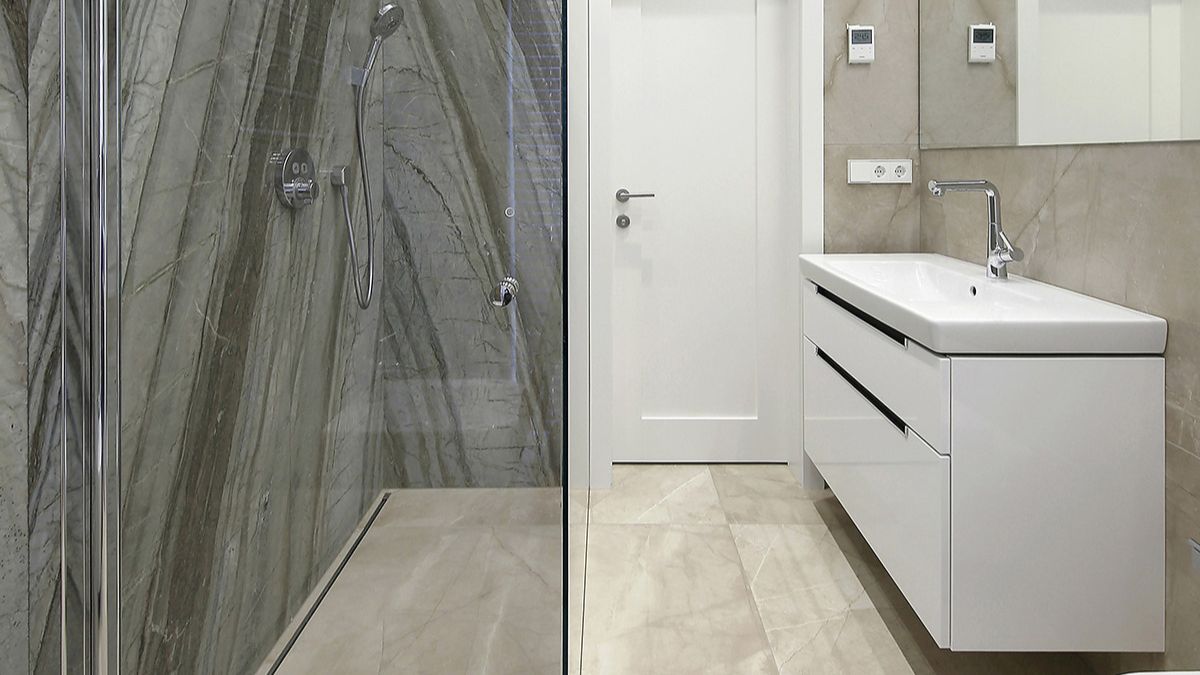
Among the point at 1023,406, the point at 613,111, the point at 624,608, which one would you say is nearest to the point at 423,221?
the point at 1023,406

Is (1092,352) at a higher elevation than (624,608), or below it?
higher

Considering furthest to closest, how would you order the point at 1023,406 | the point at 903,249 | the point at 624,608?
the point at 903,249 → the point at 624,608 → the point at 1023,406

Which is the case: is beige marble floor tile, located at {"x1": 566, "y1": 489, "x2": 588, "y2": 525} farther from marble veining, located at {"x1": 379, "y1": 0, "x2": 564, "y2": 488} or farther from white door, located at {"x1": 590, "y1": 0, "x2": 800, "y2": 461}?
marble veining, located at {"x1": 379, "y1": 0, "x2": 564, "y2": 488}

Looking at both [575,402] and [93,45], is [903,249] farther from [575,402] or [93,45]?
[93,45]

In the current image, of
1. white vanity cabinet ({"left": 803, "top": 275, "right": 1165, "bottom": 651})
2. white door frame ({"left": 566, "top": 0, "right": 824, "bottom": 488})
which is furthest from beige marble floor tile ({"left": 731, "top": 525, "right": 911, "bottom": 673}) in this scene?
white door frame ({"left": 566, "top": 0, "right": 824, "bottom": 488})

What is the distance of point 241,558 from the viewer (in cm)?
84

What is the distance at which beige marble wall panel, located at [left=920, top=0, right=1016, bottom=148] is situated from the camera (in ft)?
8.67

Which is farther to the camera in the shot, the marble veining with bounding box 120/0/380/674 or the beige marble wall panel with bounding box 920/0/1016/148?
the beige marble wall panel with bounding box 920/0/1016/148

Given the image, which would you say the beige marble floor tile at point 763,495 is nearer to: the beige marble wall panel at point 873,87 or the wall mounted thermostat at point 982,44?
the beige marble wall panel at point 873,87

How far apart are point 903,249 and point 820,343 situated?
2.22 feet

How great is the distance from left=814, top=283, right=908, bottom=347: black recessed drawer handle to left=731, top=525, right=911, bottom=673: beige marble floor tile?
0.68 meters

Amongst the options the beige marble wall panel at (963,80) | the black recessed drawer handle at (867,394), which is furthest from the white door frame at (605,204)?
the black recessed drawer handle at (867,394)

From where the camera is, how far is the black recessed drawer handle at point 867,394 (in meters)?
2.03

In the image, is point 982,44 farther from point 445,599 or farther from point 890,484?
point 445,599
